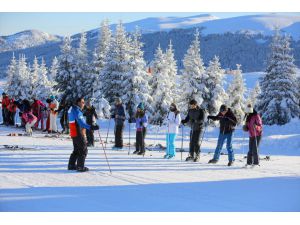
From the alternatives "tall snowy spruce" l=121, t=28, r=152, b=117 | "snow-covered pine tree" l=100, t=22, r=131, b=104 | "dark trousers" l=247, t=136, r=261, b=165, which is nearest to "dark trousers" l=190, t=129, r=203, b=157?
"dark trousers" l=247, t=136, r=261, b=165

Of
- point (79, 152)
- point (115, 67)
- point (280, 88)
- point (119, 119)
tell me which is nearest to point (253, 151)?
point (119, 119)

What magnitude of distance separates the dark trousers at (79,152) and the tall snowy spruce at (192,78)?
3003 centimetres

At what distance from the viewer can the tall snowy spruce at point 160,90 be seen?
4138 cm

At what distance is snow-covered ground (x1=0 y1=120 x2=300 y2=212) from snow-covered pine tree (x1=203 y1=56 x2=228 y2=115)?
2789 cm

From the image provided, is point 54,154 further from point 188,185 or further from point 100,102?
point 100,102

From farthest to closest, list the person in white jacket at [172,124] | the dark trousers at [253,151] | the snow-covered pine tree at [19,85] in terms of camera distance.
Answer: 1. the snow-covered pine tree at [19,85]
2. the person in white jacket at [172,124]
3. the dark trousers at [253,151]

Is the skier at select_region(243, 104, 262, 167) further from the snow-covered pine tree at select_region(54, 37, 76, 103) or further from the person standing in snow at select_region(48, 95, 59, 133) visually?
the snow-covered pine tree at select_region(54, 37, 76, 103)

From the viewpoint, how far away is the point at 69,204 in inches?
292

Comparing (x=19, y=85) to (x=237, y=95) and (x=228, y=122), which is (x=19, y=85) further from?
(x=228, y=122)

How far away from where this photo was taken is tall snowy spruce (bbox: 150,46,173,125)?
41375 millimetres

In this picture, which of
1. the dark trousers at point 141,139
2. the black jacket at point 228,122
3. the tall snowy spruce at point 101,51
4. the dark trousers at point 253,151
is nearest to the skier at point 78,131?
the black jacket at point 228,122

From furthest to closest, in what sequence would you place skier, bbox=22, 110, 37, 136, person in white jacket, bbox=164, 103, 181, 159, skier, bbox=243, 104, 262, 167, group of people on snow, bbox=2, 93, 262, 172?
skier, bbox=22, 110, 37, 136 < person in white jacket, bbox=164, 103, 181, 159 < skier, bbox=243, 104, 262, 167 < group of people on snow, bbox=2, 93, 262, 172

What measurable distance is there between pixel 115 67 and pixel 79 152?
28694 millimetres

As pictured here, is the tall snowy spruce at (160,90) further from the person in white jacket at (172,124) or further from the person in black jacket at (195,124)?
the person in black jacket at (195,124)
